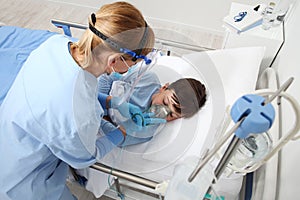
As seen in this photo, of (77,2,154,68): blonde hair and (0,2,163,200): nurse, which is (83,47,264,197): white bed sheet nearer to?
(0,2,163,200): nurse

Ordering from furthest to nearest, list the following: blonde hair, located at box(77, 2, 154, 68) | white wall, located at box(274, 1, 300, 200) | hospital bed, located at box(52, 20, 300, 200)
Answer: hospital bed, located at box(52, 20, 300, 200), blonde hair, located at box(77, 2, 154, 68), white wall, located at box(274, 1, 300, 200)

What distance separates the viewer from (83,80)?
1.01 meters

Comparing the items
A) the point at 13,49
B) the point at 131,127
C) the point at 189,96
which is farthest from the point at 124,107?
the point at 13,49

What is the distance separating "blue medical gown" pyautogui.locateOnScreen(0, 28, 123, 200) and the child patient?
19cm

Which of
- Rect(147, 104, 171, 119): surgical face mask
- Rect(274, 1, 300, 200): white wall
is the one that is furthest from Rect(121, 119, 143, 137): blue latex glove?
Rect(274, 1, 300, 200): white wall

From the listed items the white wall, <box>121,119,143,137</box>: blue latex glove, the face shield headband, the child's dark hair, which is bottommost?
<box>121,119,143,137</box>: blue latex glove

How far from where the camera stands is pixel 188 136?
1.22 metres

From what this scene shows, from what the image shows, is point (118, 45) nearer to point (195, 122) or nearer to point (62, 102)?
point (62, 102)

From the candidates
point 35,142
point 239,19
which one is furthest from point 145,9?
point 35,142

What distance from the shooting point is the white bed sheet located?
1176mm

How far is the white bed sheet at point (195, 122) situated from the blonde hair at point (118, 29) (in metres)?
0.48

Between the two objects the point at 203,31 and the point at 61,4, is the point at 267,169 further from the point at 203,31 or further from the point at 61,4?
the point at 61,4

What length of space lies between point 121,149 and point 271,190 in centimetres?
70

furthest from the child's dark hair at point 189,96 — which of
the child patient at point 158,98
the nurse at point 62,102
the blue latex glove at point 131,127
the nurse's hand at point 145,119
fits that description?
the nurse at point 62,102
